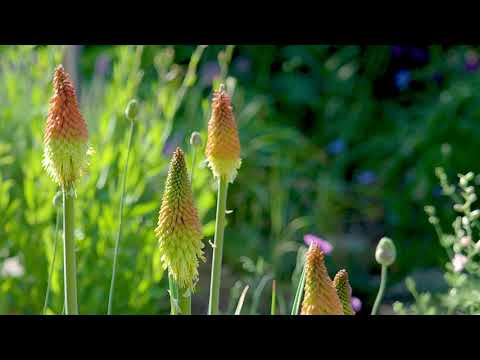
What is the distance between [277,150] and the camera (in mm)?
4727

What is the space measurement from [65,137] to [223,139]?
8.9 inches

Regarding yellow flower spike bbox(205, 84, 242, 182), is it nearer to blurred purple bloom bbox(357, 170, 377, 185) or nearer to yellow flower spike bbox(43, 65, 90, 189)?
yellow flower spike bbox(43, 65, 90, 189)

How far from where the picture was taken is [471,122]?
4684 millimetres

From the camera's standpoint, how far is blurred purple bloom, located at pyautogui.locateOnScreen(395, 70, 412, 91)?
502 cm

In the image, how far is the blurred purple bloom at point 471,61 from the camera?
5.05 metres

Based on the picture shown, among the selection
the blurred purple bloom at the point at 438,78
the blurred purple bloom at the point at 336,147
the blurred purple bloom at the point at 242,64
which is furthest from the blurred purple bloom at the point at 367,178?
the blurred purple bloom at the point at 242,64

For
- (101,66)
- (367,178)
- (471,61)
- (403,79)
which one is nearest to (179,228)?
(101,66)

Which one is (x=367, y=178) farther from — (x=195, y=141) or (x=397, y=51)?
(x=195, y=141)

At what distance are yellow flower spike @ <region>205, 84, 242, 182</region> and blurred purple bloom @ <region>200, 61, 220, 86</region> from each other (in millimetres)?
3846

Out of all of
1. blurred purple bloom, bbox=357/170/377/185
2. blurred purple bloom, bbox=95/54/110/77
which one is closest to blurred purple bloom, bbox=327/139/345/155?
blurred purple bloom, bbox=357/170/377/185

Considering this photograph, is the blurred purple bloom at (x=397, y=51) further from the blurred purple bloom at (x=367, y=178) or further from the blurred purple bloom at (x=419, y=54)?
the blurred purple bloom at (x=367, y=178)

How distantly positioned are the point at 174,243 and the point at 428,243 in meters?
3.67

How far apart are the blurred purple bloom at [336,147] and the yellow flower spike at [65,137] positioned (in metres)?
3.87

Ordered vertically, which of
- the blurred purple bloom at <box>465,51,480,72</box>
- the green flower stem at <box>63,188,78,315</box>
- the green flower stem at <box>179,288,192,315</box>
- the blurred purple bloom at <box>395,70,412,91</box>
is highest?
the blurred purple bloom at <box>465,51,480,72</box>
